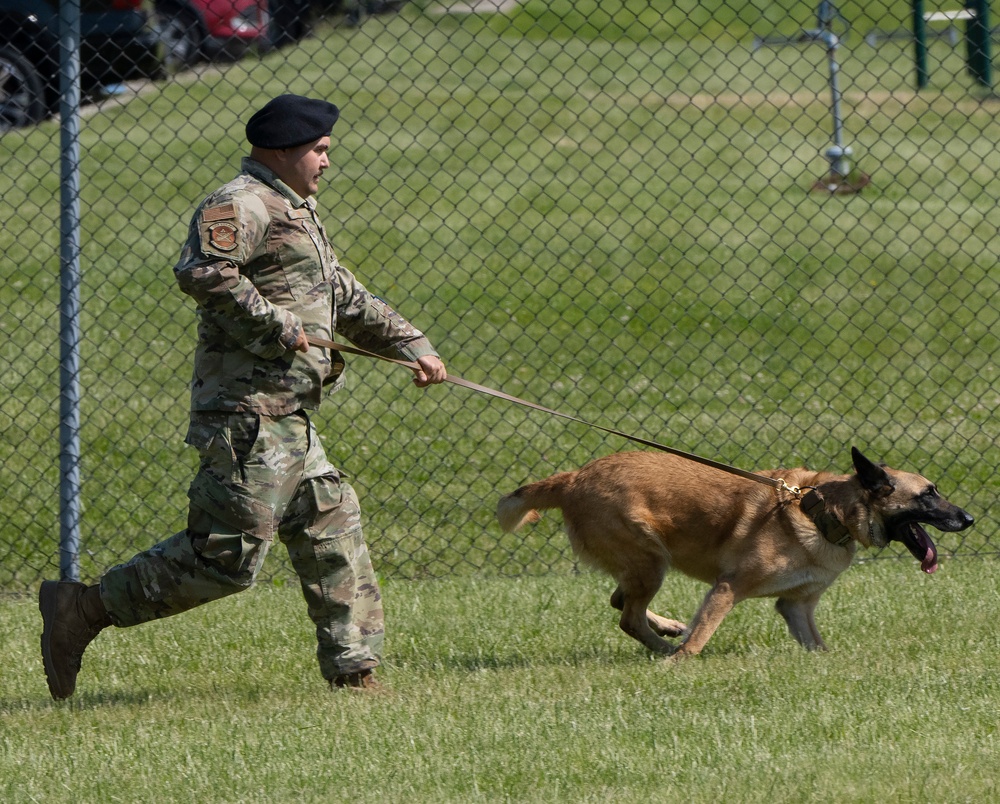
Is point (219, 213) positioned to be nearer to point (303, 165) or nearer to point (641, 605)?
point (303, 165)

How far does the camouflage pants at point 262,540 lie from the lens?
4176 mm

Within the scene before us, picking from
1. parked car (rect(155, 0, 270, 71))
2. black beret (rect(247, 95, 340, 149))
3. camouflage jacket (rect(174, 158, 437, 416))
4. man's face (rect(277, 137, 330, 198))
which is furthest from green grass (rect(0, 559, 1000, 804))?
parked car (rect(155, 0, 270, 71))

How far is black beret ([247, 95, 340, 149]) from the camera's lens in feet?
14.0

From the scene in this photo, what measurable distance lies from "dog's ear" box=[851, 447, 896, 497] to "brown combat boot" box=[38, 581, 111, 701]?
2.92 meters

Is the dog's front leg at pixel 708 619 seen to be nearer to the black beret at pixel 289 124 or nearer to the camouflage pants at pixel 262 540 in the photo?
the camouflage pants at pixel 262 540

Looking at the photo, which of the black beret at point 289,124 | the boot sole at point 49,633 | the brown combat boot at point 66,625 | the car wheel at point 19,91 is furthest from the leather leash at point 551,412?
the car wheel at point 19,91

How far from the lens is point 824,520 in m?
5.05

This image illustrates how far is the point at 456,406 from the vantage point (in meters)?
9.02

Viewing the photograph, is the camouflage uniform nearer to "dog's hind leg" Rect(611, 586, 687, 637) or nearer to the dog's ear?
"dog's hind leg" Rect(611, 586, 687, 637)

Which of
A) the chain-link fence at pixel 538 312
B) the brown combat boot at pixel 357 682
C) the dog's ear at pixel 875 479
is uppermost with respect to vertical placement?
the dog's ear at pixel 875 479

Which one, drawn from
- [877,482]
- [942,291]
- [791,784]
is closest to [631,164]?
[942,291]

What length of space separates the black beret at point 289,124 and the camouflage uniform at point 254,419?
0.41ft

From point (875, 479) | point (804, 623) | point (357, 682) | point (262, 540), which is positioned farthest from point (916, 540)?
point (262, 540)

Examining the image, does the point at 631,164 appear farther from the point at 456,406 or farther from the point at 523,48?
the point at 523,48
